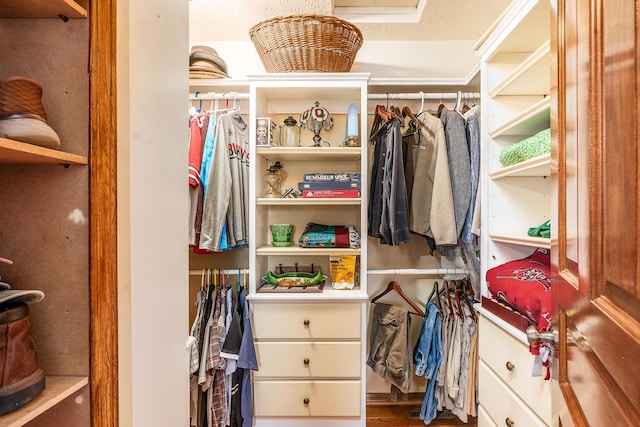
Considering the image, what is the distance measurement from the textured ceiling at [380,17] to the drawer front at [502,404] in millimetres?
1899

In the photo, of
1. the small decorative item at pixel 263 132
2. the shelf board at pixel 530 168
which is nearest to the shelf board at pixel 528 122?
the shelf board at pixel 530 168

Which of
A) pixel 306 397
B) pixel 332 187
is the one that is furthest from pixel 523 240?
pixel 306 397

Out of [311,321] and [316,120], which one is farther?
[316,120]

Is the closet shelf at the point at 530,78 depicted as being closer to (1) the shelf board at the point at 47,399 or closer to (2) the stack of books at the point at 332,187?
(2) the stack of books at the point at 332,187

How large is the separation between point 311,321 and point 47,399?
1.31 metres

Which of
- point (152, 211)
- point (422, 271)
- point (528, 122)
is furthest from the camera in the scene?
point (422, 271)

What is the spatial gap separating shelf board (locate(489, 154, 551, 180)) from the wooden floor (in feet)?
4.89

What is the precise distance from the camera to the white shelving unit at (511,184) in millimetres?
1191

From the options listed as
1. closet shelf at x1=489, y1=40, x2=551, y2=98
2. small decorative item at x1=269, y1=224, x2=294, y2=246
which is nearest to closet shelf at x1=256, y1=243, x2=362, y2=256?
small decorative item at x1=269, y1=224, x2=294, y2=246

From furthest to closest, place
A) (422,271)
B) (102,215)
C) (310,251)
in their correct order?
(422,271), (310,251), (102,215)

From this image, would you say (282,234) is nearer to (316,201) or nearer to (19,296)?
(316,201)

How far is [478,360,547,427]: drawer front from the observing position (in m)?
1.14

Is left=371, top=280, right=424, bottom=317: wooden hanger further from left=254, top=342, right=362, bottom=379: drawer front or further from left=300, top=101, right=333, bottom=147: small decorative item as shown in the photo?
left=300, top=101, right=333, bottom=147: small decorative item

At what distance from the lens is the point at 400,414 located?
6.79 feet
